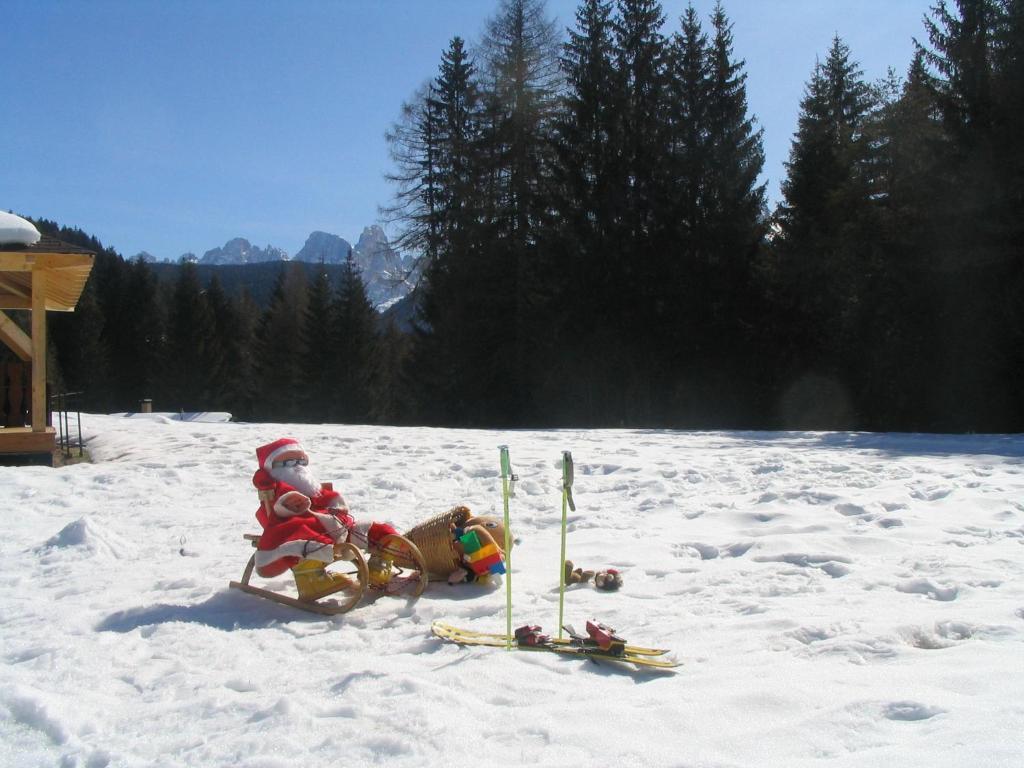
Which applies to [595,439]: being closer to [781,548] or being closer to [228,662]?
[781,548]

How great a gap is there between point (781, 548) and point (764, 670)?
2.26m

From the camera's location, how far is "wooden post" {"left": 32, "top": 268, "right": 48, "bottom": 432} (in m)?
10.2

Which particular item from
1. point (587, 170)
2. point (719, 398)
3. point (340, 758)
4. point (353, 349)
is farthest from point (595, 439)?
point (353, 349)

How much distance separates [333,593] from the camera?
462cm

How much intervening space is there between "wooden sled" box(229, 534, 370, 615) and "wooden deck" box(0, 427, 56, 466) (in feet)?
21.8

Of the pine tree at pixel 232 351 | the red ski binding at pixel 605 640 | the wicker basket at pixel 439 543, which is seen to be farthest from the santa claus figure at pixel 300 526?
the pine tree at pixel 232 351

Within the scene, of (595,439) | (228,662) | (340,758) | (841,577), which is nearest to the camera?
(340,758)

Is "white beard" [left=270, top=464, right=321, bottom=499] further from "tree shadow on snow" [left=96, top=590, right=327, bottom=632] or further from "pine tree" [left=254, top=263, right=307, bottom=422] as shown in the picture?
"pine tree" [left=254, top=263, right=307, bottom=422]

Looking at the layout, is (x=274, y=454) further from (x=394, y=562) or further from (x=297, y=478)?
(x=394, y=562)

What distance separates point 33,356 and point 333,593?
26.6 feet

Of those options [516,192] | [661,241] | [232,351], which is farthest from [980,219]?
[232,351]

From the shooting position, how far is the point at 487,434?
40.8 ft

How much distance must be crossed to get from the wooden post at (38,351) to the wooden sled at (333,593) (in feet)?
23.0

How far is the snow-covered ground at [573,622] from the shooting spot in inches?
105
